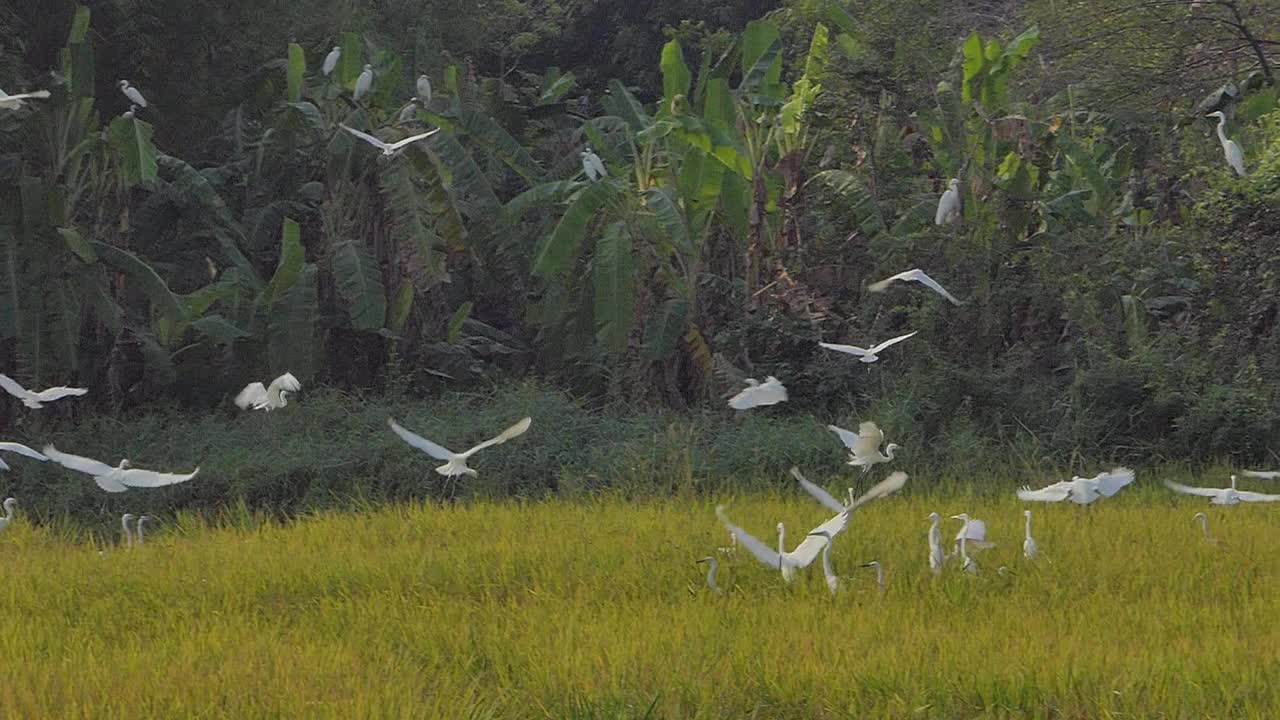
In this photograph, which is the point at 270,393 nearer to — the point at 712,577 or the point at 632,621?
the point at 712,577

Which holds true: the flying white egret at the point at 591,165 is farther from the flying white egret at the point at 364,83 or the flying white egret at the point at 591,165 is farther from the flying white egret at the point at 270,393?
the flying white egret at the point at 270,393

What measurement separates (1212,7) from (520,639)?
760 cm

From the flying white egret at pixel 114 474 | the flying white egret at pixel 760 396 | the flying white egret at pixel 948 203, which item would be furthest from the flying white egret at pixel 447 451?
the flying white egret at pixel 948 203

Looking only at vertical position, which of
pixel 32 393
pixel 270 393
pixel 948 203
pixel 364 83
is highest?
pixel 364 83

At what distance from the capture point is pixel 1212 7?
9789 millimetres

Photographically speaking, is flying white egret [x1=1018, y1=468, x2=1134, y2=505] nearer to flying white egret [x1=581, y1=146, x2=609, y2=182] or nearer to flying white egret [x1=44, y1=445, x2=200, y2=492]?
flying white egret [x1=44, y1=445, x2=200, y2=492]

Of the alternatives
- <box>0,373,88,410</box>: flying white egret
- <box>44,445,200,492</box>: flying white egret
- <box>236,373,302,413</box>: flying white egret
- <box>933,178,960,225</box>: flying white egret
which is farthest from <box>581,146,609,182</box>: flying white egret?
<box>44,445,200,492</box>: flying white egret

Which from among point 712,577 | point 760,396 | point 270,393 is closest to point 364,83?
point 270,393

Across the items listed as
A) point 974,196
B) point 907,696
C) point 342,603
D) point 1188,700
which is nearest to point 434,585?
point 342,603

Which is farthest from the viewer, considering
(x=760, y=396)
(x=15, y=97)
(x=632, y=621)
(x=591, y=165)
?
(x=591, y=165)

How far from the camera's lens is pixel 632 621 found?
427 cm

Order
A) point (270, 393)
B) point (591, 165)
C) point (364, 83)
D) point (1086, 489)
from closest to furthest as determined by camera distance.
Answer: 1. point (1086, 489)
2. point (270, 393)
3. point (591, 165)
4. point (364, 83)

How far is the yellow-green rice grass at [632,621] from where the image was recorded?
3.56m

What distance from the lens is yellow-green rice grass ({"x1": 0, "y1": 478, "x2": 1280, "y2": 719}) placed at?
356 centimetres
